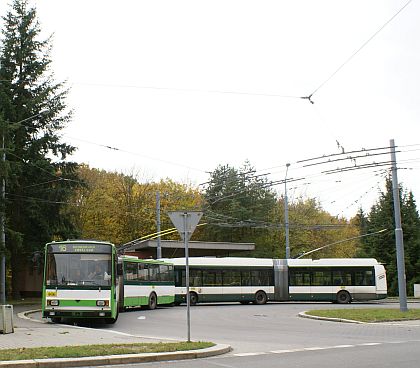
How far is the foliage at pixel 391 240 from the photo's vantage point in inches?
2136

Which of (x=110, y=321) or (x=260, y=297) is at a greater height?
(x=260, y=297)

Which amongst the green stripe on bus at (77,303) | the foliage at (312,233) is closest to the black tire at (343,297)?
the green stripe on bus at (77,303)

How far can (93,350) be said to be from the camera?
12188 mm

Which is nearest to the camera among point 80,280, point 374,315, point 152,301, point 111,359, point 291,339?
point 111,359

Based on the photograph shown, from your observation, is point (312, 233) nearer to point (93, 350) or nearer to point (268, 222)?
point (268, 222)

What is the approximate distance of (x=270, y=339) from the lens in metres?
16.6

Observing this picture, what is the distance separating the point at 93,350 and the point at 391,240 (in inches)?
1855

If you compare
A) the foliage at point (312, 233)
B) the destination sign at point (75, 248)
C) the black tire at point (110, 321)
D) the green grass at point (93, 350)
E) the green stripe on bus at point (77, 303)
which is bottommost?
the black tire at point (110, 321)

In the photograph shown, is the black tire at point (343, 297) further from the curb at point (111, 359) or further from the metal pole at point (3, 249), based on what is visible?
the curb at point (111, 359)

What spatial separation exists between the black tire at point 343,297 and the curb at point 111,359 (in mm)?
28094

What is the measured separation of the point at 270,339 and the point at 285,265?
23.4m

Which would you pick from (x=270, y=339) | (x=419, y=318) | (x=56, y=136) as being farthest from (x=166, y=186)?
(x=270, y=339)

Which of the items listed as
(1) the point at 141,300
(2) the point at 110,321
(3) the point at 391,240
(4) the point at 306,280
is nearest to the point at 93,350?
(2) the point at 110,321

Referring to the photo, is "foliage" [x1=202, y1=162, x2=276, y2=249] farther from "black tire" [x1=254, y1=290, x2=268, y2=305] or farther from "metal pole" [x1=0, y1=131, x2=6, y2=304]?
"metal pole" [x1=0, y1=131, x2=6, y2=304]
